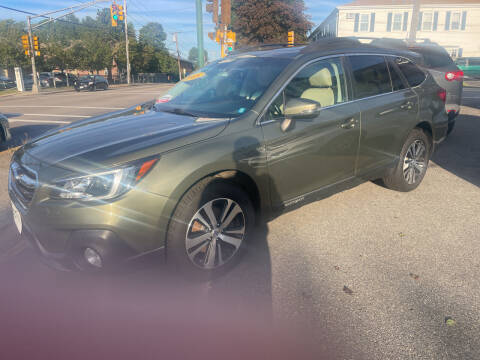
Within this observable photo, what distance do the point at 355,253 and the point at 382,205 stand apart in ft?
4.27

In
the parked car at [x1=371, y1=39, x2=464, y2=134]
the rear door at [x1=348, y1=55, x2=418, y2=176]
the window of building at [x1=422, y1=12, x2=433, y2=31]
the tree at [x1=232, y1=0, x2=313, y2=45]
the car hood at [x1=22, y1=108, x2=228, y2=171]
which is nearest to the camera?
the car hood at [x1=22, y1=108, x2=228, y2=171]

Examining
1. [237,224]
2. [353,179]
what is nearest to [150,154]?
[237,224]

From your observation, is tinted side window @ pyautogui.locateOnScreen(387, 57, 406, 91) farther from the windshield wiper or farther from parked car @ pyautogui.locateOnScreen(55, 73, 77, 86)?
parked car @ pyautogui.locateOnScreen(55, 73, 77, 86)

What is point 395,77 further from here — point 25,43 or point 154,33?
point 154,33

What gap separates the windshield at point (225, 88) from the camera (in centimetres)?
337

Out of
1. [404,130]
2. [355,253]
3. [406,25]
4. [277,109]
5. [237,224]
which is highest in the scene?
[406,25]

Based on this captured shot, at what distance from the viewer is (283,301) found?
9.04ft

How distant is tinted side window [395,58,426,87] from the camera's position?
4574mm

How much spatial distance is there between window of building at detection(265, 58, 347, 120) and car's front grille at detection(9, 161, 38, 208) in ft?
6.39

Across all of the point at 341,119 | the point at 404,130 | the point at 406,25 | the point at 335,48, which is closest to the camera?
the point at 341,119

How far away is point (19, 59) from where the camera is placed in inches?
1994

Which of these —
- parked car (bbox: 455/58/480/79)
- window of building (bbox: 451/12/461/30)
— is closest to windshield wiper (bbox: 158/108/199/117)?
parked car (bbox: 455/58/480/79)

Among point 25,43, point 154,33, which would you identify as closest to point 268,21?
point 25,43

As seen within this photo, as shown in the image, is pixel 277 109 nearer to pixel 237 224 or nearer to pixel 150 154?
pixel 237 224
